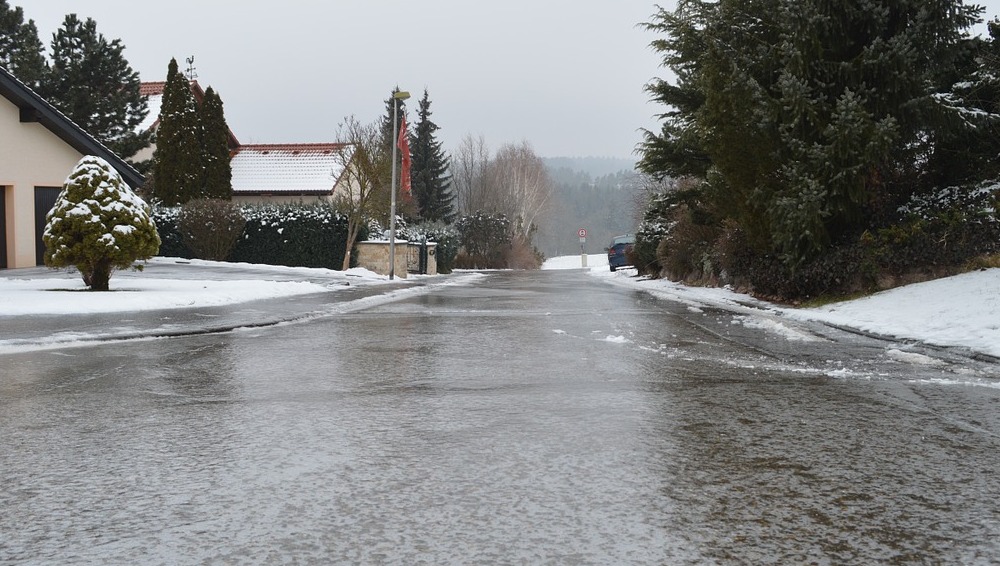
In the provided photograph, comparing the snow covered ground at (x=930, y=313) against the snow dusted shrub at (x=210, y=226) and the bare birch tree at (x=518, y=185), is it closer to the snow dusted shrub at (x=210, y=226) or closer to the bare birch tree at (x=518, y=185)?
the snow dusted shrub at (x=210, y=226)

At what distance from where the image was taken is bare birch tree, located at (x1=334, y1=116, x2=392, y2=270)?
34.6 m

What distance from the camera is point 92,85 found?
4219cm

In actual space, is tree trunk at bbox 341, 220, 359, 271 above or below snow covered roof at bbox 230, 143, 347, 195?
below

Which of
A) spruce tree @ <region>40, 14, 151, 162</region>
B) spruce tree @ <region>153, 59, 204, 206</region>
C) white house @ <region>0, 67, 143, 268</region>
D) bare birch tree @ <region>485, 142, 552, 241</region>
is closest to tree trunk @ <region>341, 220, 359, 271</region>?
spruce tree @ <region>153, 59, 204, 206</region>

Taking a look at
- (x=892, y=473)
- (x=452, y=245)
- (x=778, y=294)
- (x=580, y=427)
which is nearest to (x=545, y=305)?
(x=778, y=294)

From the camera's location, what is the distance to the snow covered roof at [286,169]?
151 ft

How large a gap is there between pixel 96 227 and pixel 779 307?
1463cm

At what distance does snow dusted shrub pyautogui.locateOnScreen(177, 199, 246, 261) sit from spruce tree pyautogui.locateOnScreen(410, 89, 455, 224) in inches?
1298

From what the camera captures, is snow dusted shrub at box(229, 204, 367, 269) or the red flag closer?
snow dusted shrub at box(229, 204, 367, 269)

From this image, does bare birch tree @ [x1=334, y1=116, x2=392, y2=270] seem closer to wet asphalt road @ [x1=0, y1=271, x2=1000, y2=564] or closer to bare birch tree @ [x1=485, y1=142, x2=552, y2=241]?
wet asphalt road @ [x1=0, y1=271, x2=1000, y2=564]

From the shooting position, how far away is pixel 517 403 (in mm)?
7105

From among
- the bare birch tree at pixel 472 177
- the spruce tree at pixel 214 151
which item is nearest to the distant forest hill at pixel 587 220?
the bare birch tree at pixel 472 177

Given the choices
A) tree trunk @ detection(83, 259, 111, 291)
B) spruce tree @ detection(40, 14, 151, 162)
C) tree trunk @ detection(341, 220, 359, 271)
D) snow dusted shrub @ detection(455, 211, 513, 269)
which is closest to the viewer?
tree trunk @ detection(83, 259, 111, 291)

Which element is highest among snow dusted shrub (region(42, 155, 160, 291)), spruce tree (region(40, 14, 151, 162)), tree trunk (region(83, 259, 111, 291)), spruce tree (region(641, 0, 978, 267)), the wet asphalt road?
spruce tree (region(40, 14, 151, 162))
